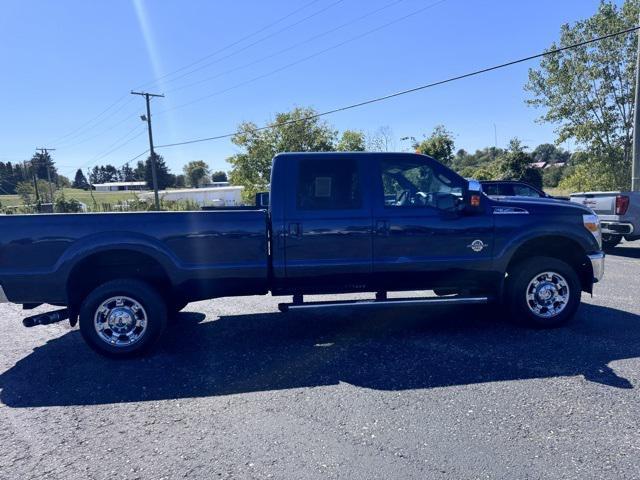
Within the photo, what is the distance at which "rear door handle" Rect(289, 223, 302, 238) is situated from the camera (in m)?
4.96

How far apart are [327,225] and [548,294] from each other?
2.68 meters

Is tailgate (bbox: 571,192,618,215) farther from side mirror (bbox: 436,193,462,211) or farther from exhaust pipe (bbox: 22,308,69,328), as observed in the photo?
exhaust pipe (bbox: 22,308,69,328)

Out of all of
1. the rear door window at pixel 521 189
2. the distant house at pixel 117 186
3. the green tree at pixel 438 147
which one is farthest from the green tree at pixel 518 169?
the distant house at pixel 117 186

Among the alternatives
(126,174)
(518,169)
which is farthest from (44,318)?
(126,174)

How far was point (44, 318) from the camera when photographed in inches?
191

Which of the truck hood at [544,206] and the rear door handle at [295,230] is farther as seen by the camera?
the truck hood at [544,206]

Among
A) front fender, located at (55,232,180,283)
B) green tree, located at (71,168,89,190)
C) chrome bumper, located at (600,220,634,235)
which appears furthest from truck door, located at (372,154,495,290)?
green tree, located at (71,168,89,190)

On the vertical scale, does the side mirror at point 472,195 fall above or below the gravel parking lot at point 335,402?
above

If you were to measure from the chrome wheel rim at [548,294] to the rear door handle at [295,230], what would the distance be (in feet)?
8.86

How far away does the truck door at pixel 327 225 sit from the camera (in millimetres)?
4992

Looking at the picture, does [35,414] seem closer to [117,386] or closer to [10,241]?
[117,386]

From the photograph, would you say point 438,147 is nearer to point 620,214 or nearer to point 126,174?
point 620,214

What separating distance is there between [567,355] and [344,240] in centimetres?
246

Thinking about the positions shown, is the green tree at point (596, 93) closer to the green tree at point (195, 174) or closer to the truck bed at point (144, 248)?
the truck bed at point (144, 248)
